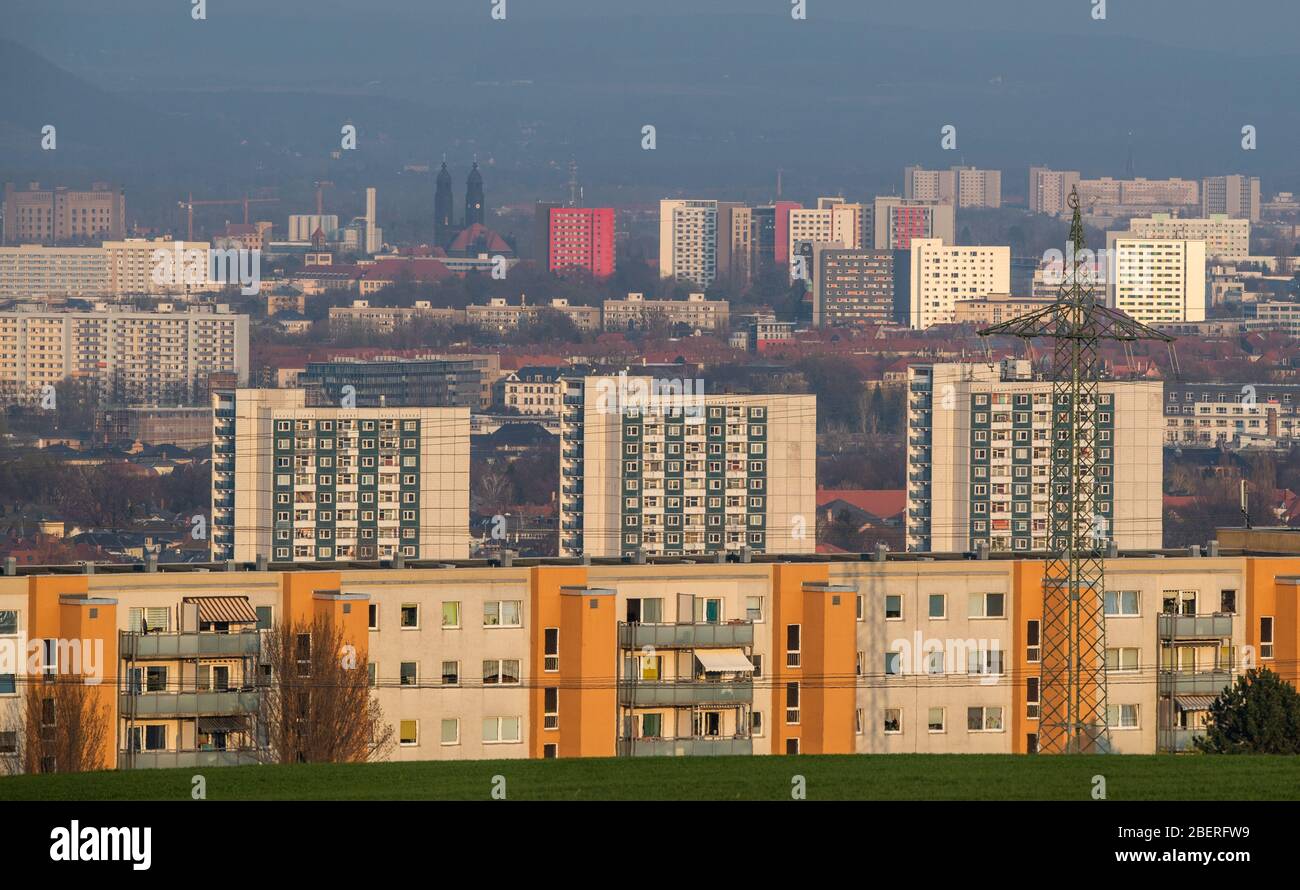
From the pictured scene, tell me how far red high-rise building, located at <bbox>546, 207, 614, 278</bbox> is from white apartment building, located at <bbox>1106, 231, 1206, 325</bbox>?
32544 mm

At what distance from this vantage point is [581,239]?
529ft

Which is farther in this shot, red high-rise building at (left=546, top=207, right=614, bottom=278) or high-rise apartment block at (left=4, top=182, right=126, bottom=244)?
red high-rise building at (left=546, top=207, right=614, bottom=278)

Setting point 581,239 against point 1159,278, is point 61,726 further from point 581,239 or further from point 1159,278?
point 581,239

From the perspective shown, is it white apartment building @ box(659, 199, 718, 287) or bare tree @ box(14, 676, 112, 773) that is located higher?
white apartment building @ box(659, 199, 718, 287)

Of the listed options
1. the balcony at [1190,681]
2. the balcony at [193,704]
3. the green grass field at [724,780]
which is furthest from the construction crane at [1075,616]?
the green grass field at [724,780]

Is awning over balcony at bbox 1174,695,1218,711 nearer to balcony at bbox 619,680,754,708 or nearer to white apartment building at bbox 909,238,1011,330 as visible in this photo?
balcony at bbox 619,680,754,708

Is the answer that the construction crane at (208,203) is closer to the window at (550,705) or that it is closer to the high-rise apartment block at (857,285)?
the high-rise apartment block at (857,285)

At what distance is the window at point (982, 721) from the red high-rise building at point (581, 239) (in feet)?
447

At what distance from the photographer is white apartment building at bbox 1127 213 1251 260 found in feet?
528

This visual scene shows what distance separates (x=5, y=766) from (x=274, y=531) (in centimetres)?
3726

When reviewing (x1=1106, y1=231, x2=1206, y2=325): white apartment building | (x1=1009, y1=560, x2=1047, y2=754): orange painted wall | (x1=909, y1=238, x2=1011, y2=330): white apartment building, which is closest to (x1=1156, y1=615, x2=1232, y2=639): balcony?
(x1=1009, y1=560, x2=1047, y2=754): orange painted wall

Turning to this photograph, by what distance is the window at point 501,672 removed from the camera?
1684 centimetres

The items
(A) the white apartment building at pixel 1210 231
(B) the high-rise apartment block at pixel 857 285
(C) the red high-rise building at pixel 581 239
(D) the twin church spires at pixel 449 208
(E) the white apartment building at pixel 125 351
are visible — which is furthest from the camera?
(D) the twin church spires at pixel 449 208
